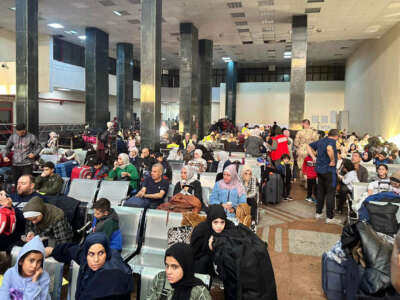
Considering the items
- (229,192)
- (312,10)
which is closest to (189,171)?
(229,192)

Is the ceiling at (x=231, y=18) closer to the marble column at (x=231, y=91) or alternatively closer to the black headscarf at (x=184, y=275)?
the marble column at (x=231, y=91)

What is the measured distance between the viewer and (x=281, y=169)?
7984 mm

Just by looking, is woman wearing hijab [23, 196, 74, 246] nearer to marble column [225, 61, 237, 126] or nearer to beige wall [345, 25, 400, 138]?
beige wall [345, 25, 400, 138]

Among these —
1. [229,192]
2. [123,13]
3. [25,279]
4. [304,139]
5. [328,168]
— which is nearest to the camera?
[25,279]

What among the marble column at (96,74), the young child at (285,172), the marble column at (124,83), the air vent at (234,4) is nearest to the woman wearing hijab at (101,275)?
the young child at (285,172)

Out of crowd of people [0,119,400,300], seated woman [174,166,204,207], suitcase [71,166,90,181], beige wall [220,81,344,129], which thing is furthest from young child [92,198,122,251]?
beige wall [220,81,344,129]

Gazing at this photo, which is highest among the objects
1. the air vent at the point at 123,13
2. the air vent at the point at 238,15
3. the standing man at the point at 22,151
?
the air vent at the point at 238,15

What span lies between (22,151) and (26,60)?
15.3 ft

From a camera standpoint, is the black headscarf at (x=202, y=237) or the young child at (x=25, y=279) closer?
the young child at (x=25, y=279)

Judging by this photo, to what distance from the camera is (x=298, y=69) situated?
49.2 ft

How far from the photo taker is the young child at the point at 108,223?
3487 mm

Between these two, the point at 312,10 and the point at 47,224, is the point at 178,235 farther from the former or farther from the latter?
the point at 312,10

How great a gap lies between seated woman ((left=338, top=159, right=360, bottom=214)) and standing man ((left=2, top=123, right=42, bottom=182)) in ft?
21.4

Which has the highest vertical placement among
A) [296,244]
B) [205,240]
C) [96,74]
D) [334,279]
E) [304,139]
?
[96,74]
